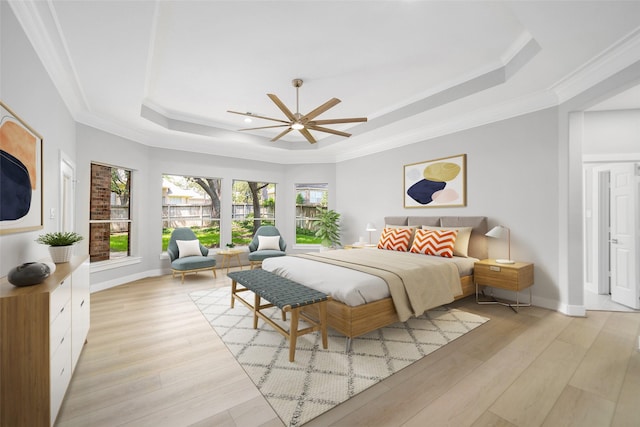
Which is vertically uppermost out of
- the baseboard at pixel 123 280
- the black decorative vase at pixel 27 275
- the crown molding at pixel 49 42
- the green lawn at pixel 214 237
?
the crown molding at pixel 49 42

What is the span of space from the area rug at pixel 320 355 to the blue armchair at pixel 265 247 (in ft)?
6.78

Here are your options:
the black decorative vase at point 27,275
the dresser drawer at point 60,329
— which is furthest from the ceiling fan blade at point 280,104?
the dresser drawer at point 60,329

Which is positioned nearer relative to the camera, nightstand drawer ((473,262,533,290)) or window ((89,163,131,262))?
nightstand drawer ((473,262,533,290))

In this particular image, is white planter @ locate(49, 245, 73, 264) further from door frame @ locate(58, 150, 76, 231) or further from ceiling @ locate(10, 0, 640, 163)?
ceiling @ locate(10, 0, 640, 163)

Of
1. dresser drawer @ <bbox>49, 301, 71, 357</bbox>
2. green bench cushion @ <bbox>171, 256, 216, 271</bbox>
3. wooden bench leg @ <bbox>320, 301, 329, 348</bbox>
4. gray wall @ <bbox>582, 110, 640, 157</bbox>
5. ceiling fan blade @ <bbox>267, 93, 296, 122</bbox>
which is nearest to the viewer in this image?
dresser drawer @ <bbox>49, 301, 71, 357</bbox>

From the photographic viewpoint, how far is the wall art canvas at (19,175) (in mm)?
1777

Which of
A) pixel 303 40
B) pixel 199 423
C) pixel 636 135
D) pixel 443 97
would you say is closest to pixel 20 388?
pixel 199 423

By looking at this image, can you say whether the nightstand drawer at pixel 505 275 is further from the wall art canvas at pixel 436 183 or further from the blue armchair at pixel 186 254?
the blue armchair at pixel 186 254

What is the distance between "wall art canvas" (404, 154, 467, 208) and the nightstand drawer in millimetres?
1188

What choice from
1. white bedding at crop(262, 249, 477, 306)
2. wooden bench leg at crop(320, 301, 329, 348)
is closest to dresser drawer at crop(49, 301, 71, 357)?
wooden bench leg at crop(320, 301, 329, 348)

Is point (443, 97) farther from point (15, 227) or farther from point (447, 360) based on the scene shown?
point (15, 227)

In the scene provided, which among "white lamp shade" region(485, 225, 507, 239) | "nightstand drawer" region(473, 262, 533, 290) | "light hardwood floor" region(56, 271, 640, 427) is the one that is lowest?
A: "light hardwood floor" region(56, 271, 640, 427)

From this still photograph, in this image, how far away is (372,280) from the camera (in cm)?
269

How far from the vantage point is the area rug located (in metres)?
1.90
